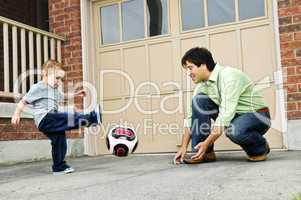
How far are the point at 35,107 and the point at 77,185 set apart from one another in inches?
51.7

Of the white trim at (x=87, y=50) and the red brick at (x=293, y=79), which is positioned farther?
the white trim at (x=87, y=50)

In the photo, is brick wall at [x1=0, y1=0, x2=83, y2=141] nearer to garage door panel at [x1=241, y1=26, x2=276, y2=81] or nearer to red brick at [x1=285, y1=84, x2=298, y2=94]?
garage door panel at [x1=241, y1=26, x2=276, y2=81]

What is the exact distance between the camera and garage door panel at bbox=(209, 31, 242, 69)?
5617mm

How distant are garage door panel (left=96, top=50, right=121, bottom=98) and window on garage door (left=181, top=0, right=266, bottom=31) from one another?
1.17 m

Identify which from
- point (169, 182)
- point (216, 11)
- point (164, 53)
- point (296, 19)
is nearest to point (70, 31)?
point (164, 53)

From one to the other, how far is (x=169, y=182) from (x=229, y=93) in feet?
3.65

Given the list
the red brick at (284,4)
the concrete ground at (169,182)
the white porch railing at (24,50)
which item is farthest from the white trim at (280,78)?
the white porch railing at (24,50)

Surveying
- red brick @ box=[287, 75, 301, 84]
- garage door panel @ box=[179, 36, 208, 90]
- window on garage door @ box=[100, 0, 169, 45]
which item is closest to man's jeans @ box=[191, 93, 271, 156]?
red brick @ box=[287, 75, 301, 84]

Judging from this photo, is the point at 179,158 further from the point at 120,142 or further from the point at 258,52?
the point at 258,52

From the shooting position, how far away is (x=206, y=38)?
582 centimetres

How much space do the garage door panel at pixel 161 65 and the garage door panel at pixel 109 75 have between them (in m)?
0.57

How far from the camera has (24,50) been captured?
5914 millimetres

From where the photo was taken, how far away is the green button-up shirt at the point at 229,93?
151 inches

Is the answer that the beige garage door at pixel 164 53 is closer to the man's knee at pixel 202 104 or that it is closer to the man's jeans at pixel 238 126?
the man's jeans at pixel 238 126
